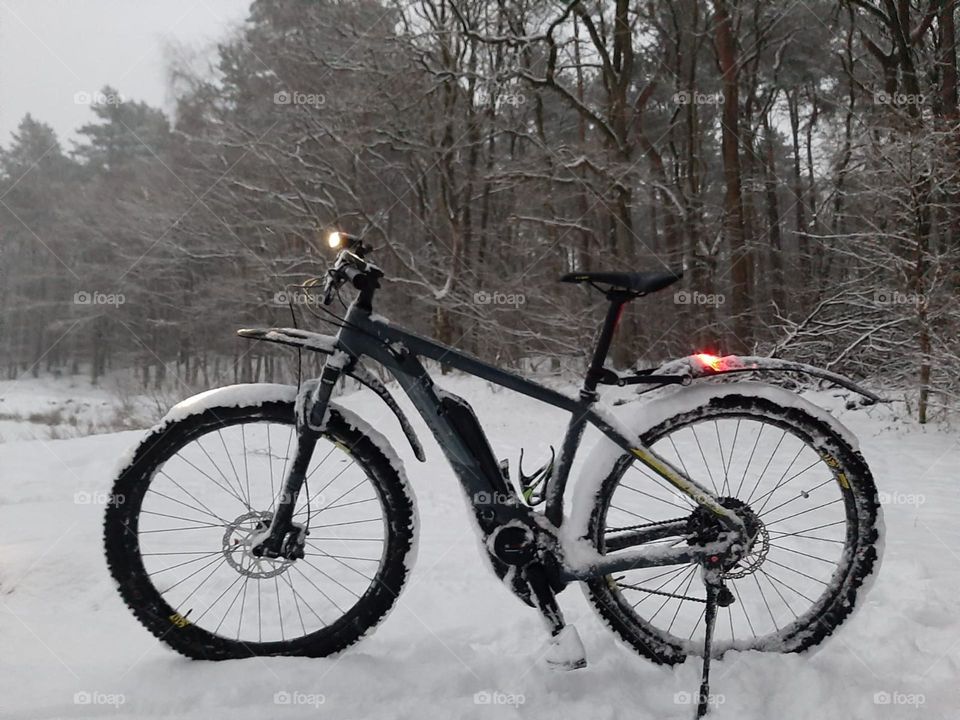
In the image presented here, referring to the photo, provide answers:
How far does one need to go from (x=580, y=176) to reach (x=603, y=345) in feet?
35.8

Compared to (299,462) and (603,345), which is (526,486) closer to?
(603,345)

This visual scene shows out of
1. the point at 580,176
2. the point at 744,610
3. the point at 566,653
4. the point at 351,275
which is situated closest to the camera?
the point at 566,653

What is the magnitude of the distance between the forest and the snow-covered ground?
6.03m

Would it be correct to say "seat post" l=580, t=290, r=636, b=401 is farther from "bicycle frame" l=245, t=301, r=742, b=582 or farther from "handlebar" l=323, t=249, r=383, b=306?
A: "handlebar" l=323, t=249, r=383, b=306

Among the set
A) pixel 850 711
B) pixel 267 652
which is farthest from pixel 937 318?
pixel 267 652

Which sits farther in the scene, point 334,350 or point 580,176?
point 580,176

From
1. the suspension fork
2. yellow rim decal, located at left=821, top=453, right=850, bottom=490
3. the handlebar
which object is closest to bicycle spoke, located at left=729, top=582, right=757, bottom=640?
yellow rim decal, located at left=821, top=453, right=850, bottom=490

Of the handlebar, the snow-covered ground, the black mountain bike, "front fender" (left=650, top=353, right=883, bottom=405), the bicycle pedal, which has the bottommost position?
the snow-covered ground

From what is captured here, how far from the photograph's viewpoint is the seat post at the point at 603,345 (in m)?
1.79

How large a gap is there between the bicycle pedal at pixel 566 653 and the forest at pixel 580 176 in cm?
670

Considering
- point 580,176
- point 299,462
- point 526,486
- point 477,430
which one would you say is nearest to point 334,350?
point 299,462

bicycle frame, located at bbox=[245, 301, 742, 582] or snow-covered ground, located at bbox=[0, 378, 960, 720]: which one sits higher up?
bicycle frame, located at bbox=[245, 301, 742, 582]

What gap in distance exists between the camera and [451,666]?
175cm

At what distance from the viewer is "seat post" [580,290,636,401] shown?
179 cm
